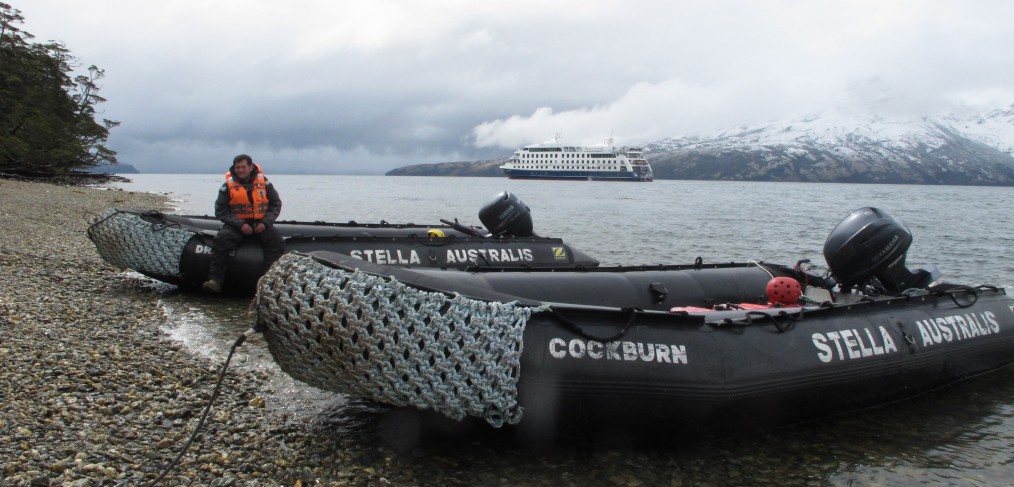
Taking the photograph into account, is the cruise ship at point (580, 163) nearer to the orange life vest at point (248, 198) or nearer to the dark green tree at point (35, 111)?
the dark green tree at point (35, 111)

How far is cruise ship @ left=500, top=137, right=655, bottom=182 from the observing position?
9450cm

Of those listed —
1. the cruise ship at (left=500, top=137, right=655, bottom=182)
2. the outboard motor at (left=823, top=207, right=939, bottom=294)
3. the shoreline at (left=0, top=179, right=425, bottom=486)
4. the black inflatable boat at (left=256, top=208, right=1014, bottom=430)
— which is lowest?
the shoreline at (left=0, top=179, right=425, bottom=486)

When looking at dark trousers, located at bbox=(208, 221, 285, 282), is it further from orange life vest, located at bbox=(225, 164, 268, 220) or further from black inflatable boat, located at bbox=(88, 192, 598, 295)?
orange life vest, located at bbox=(225, 164, 268, 220)

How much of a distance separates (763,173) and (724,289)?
149m

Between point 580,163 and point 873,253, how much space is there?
8980 cm

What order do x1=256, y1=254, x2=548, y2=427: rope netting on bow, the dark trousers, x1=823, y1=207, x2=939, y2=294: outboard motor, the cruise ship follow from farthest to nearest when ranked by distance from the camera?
1. the cruise ship
2. the dark trousers
3. x1=823, y1=207, x2=939, y2=294: outboard motor
4. x1=256, y1=254, x2=548, y2=427: rope netting on bow

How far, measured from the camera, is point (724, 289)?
678cm

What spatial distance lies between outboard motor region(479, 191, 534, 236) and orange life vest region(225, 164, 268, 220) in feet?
11.0

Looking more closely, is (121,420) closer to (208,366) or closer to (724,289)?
(208,366)

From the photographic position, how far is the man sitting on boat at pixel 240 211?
782 cm

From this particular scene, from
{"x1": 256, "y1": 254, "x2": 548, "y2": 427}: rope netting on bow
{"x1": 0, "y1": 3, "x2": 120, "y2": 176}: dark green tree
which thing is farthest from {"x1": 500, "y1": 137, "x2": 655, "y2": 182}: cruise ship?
{"x1": 256, "y1": 254, "x2": 548, "y2": 427}: rope netting on bow

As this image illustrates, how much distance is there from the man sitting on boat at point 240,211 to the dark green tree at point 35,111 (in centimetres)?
2805

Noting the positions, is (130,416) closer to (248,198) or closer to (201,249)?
(248,198)

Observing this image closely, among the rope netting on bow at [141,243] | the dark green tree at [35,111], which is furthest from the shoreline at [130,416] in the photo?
the dark green tree at [35,111]
